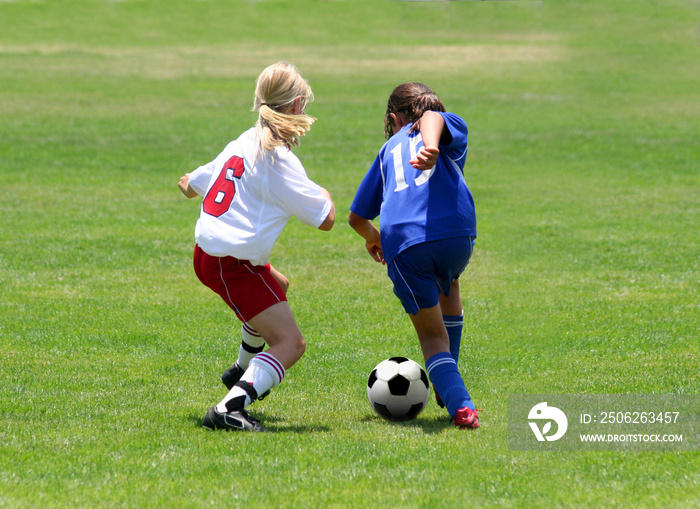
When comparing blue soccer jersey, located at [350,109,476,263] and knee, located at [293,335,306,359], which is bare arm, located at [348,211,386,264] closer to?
blue soccer jersey, located at [350,109,476,263]

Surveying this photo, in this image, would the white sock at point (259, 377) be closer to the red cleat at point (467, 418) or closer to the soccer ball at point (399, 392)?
the soccer ball at point (399, 392)

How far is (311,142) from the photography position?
23516 millimetres

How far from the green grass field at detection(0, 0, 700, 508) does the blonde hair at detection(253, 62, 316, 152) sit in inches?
67.9

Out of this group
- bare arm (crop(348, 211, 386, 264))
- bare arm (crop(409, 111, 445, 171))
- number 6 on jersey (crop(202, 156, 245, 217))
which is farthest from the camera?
bare arm (crop(348, 211, 386, 264))

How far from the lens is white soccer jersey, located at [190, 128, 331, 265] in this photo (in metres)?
4.81

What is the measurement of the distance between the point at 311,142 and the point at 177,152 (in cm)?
398

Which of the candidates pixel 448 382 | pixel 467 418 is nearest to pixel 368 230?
pixel 448 382

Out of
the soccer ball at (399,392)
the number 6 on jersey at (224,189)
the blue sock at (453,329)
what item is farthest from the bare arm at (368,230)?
the number 6 on jersey at (224,189)

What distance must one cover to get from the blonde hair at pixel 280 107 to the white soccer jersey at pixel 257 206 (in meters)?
0.08

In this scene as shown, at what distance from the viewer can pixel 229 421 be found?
4.79 meters

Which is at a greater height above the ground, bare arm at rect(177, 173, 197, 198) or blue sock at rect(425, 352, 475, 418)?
bare arm at rect(177, 173, 197, 198)

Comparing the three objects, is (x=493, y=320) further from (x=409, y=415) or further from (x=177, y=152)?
(x=177, y=152)

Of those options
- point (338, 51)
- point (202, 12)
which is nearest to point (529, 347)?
point (338, 51)

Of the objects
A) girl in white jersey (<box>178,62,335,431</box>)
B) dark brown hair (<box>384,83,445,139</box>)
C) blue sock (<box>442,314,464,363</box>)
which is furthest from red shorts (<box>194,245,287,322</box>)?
dark brown hair (<box>384,83,445,139</box>)
